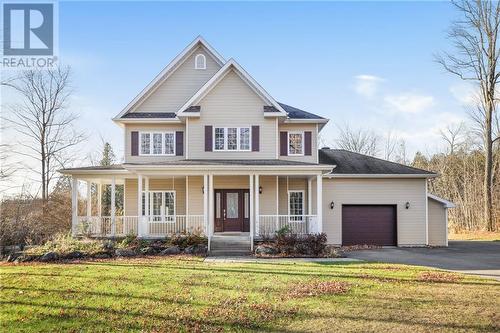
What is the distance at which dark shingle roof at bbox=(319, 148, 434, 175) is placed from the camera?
840 inches

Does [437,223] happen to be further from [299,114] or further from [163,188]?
[163,188]

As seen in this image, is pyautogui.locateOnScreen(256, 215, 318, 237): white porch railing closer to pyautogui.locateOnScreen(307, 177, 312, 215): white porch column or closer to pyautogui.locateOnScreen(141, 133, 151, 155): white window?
pyautogui.locateOnScreen(307, 177, 312, 215): white porch column

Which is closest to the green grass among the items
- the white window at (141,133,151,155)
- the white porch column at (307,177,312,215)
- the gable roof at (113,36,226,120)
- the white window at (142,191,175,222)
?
the white porch column at (307,177,312,215)

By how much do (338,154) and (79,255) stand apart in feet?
49.1

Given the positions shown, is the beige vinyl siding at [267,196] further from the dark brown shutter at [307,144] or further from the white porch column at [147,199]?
the white porch column at [147,199]

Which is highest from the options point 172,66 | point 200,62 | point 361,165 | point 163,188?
point 200,62

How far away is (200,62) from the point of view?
72.9 ft

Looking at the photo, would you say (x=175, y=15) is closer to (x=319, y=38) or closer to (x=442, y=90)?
(x=319, y=38)

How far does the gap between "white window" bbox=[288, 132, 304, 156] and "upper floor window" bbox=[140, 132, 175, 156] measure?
593 cm

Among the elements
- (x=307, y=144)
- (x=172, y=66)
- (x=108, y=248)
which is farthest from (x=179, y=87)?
(x=108, y=248)

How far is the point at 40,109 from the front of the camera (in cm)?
3117

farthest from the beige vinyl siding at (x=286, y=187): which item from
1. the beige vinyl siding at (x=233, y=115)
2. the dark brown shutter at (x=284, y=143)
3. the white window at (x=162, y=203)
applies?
the white window at (x=162, y=203)

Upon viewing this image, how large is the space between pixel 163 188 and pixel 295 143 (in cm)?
705

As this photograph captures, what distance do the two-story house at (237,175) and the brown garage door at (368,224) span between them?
5 cm
